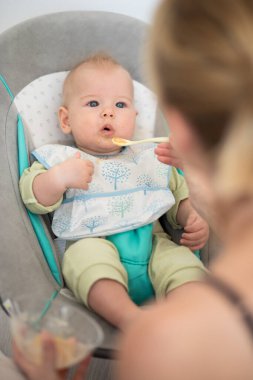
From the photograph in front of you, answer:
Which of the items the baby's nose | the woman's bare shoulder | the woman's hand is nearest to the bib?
the baby's nose

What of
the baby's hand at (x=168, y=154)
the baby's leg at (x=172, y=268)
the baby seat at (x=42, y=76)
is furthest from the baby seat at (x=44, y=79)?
the baby's hand at (x=168, y=154)

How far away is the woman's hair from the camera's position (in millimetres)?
556

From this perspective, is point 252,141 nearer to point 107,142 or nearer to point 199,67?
point 199,67

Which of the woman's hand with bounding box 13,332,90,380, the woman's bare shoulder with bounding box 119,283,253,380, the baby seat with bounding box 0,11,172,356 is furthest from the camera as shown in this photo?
the baby seat with bounding box 0,11,172,356

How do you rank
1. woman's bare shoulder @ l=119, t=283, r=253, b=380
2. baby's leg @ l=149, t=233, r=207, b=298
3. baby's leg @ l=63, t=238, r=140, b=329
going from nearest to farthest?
1. woman's bare shoulder @ l=119, t=283, r=253, b=380
2. baby's leg @ l=63, t=238, r=140, b=329
3. baby's leg @ l=149, t=233, r=207, b=298

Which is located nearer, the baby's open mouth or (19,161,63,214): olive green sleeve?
(19,161,63,214): olive green sleeve

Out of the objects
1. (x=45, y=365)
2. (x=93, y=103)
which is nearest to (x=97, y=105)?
(x=93, y=103)

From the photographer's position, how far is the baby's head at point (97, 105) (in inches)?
55.1

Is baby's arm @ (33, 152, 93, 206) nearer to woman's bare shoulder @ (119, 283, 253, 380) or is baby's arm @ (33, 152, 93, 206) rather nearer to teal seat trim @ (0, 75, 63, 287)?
teal seat trim @ (0, 75, 63, 287)

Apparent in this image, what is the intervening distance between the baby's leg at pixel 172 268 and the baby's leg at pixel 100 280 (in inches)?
3.3

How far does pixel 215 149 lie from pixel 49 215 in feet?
2.81

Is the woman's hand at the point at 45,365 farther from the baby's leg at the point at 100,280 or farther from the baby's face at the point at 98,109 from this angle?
the baby's face at the point at 98,109

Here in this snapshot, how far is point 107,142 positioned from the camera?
1413mm

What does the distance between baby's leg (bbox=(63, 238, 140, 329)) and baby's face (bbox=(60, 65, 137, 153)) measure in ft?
1.01
